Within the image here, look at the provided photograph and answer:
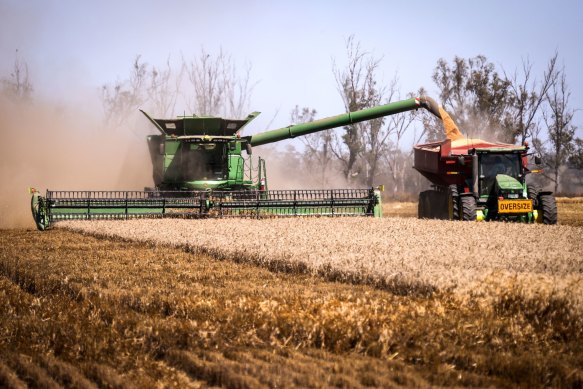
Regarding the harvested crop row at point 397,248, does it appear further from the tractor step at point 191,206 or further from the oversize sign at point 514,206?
the oversize sign at point 514,206

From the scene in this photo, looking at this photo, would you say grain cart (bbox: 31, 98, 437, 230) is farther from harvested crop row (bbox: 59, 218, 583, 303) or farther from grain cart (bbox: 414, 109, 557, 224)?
grain cart (bbox: 414, 109, 557, 224)

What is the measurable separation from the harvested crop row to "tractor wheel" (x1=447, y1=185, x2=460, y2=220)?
1.97 m

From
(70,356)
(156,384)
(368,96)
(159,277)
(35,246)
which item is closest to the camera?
(156,384)

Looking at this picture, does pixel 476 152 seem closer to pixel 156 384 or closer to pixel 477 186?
pixel 477 186

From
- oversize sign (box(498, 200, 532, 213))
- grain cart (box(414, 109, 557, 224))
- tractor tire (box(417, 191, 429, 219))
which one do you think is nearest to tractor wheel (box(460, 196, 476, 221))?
grain cart (box(414, 109, 557, 224))

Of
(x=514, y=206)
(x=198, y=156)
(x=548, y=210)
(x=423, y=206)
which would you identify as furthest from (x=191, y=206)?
(x=548, y=210)

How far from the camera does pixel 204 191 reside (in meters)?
19.0

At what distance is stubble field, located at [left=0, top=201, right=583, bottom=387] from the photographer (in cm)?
454

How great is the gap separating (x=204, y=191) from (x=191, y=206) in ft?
2.05

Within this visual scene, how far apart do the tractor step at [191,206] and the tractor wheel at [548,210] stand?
4.26m

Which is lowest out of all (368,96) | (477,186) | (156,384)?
(156,384)

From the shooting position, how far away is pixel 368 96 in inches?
1855

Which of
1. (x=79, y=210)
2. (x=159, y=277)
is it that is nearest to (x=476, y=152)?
(x=79, y=210)

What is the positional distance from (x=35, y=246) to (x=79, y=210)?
6.06 meters
